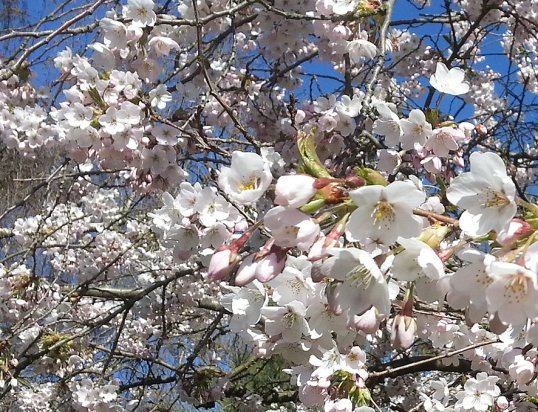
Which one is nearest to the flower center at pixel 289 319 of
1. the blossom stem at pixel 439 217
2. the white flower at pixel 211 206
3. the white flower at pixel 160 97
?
the blossom stem at pixel 439 217

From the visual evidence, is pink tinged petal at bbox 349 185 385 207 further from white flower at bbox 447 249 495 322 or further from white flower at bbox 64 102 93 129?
white flower at bbox 64 102 93 129

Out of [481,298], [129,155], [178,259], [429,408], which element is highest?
[129,155]

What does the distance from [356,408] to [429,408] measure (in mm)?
991

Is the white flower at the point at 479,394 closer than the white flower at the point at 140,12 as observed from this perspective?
No

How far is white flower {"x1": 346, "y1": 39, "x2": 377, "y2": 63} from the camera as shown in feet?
9.73

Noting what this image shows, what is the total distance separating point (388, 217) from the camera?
112 centimetres

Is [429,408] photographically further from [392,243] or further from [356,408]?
[392,243]

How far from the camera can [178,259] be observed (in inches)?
86.9

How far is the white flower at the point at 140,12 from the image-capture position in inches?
98.6

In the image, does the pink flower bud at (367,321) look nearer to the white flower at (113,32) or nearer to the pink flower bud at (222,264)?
the pink flower bud at (222,264)

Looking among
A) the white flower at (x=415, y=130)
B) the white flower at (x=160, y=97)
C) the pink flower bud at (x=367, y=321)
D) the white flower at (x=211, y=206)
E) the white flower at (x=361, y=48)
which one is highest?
the white flower at (x=361, y=48)

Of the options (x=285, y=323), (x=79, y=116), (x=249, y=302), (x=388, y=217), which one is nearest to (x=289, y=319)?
(x=285, y=323)

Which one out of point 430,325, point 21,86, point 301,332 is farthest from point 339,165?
point 21,86

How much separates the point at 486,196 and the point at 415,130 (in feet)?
3.50
